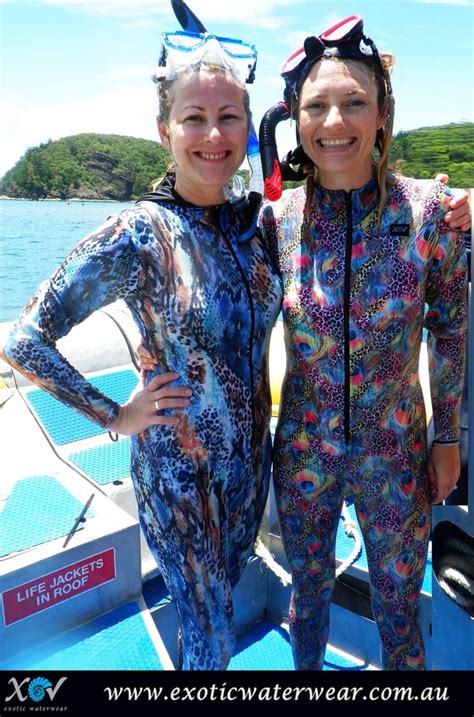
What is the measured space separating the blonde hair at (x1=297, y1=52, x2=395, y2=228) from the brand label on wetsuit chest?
1.7 inches

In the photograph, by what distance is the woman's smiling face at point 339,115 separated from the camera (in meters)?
1.56

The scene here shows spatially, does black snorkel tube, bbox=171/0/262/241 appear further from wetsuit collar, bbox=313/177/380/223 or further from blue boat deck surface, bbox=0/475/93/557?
blue boat deck surface, bbox=0/475/93/557

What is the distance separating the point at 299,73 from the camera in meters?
1.65

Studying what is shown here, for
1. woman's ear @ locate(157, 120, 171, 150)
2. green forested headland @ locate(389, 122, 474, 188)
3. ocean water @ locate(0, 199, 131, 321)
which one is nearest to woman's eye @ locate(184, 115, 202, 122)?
woman's ear @ locate(157, 120, 171, 150)

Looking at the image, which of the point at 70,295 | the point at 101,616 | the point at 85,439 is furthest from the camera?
the point at 85,439

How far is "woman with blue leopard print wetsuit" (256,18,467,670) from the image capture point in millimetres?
1604

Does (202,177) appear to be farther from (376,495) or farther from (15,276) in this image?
(15,276)

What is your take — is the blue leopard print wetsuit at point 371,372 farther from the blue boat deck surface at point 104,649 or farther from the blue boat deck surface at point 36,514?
the blue boat deck surface at point 36,514

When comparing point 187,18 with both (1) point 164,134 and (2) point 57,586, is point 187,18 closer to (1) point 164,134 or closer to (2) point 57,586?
(1) point 164,134

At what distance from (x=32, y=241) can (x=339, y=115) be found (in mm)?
28978

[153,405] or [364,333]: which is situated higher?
[364,333]

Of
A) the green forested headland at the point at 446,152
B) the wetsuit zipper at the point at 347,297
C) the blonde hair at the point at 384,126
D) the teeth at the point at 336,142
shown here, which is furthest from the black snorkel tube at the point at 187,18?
the green forested headland at the point at 446,152
